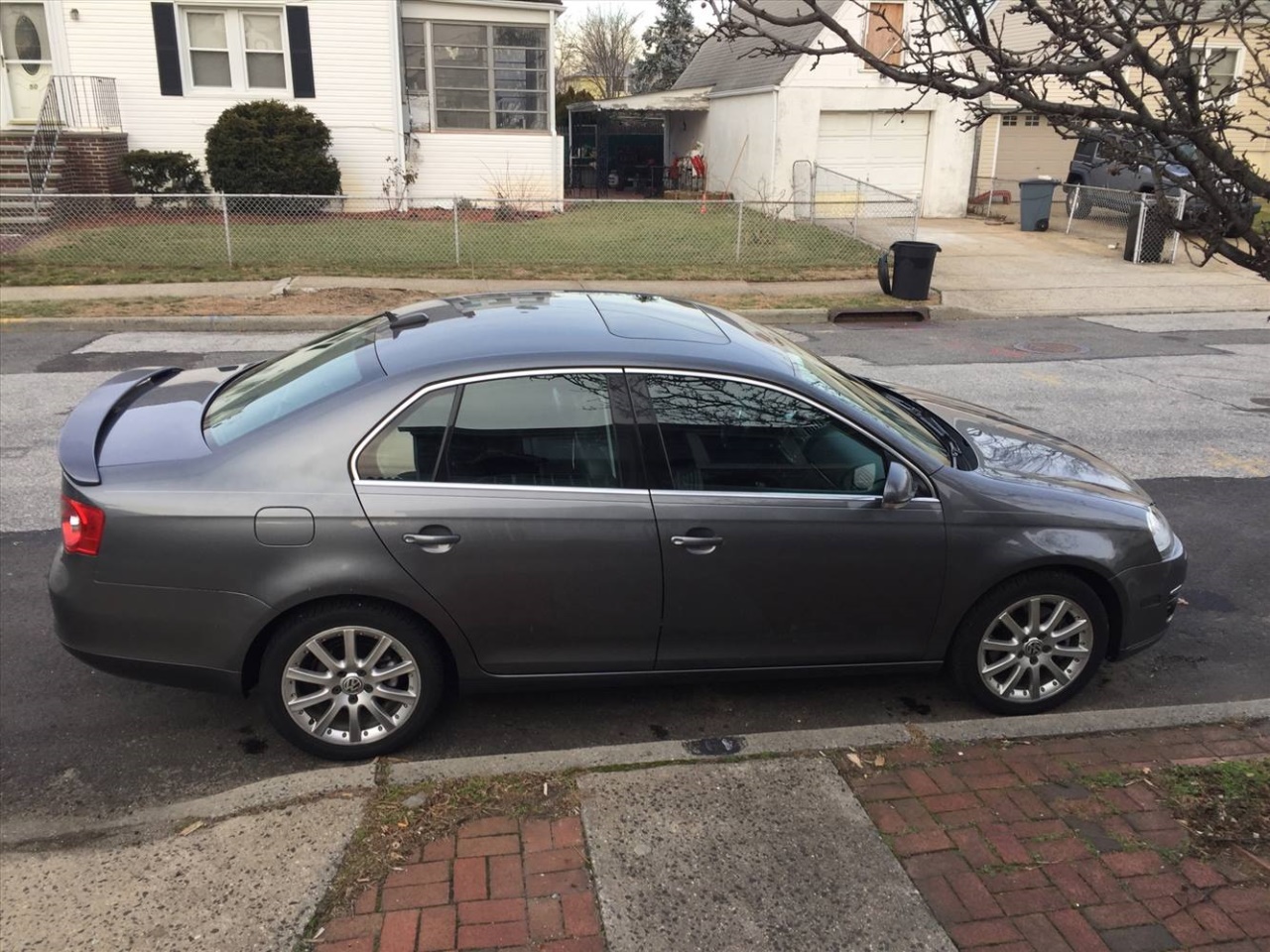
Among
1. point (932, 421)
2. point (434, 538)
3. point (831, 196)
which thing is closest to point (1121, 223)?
point (831, 196)

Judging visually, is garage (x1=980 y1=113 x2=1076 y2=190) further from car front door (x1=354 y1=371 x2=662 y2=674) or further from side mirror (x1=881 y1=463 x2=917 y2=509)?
car front door (x1=354 y1=371 x2=662 y2=674)

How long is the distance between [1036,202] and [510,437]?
20.8 metres

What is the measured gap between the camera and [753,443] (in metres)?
3.80

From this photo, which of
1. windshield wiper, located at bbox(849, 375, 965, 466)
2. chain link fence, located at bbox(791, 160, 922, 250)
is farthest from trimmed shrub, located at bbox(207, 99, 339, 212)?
windshield wiper, located at bbox(849, 375, 965, 466)

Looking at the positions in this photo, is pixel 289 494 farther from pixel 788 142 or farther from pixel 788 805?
pixel 788 142

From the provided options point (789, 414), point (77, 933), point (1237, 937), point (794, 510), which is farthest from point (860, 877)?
point (77, 933)

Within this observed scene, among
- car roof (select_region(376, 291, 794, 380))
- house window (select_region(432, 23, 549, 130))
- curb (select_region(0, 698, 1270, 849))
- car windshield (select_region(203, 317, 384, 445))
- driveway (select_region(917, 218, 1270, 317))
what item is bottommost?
curb (select_region(0, 698, 1270, 849))

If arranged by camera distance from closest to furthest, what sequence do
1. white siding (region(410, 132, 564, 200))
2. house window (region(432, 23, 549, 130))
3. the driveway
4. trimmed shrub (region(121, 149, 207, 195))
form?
the driveway → trimmed shrub (region(121, 149, 207, 195)) → house window (region(432, 23, 549, 130)) → white siding (region(410, 132, 564, 200))

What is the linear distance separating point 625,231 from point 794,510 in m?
16.7

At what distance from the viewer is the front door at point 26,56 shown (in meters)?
19.8

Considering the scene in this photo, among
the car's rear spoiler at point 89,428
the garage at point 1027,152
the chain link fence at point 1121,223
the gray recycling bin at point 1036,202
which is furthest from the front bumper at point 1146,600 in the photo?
the garage at point 1027,152

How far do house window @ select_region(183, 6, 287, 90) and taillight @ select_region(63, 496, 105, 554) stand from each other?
65.2ft

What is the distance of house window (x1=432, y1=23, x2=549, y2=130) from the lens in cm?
2184

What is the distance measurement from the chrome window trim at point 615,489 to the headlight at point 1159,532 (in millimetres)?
997
